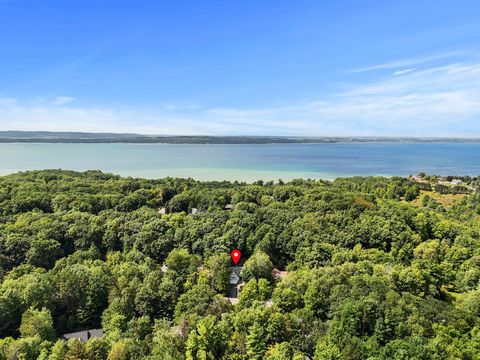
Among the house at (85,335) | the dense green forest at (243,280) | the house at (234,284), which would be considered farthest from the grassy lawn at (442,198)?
the house at (85,335)

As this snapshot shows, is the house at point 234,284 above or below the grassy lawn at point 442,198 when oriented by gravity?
below

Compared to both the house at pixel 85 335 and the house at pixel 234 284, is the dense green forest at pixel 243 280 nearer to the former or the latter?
the house at pixel 85 335

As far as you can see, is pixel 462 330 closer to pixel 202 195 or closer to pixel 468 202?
pixel 202 195

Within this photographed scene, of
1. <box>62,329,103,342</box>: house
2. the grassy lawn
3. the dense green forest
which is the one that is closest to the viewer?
the dense green forest

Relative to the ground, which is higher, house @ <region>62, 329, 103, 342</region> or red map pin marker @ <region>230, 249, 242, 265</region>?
red map pin marker @ <region>230, 249, 242, 265</region>

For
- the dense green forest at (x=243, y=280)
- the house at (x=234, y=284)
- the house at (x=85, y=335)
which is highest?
the dense green forest at (x=243, y=280)

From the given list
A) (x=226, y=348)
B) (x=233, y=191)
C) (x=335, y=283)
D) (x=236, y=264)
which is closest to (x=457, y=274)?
(x=335, y=283)

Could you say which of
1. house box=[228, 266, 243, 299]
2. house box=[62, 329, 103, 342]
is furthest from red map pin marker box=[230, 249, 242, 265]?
house box=[62, 329, 103, 342]

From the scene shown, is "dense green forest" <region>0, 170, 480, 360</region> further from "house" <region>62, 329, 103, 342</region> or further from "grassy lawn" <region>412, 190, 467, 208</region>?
"grassy lawn" <region>412, 190, 467, 208</region>
